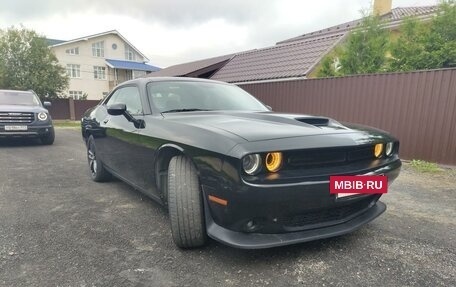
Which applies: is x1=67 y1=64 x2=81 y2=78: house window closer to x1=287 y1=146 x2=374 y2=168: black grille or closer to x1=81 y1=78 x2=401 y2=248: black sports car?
x1=81 y1=78 x2=401 y2=248: black sports car

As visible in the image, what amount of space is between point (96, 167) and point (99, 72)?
3725 cm

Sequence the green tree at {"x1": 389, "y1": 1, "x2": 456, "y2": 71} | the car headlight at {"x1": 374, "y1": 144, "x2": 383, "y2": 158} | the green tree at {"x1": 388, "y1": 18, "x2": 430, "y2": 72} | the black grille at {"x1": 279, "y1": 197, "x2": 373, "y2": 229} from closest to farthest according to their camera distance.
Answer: the black grille at {"x1": 279, "y1": 197, "x2": 373, "y2": 229}
the car headlight at {"x1": 374, "y1": 144, "x2": 383, "y2": 158}
the green tree at {"x1": 389, "y1": 1, "x2": 456, "y2": 71}
the green tree at {"x1": 388, "y1": 18, "x2": 430, "y2": 72}

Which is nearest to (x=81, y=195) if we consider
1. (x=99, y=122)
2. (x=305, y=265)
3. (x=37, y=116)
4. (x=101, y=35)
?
(x=99, y=122)

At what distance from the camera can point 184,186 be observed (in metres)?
2.30

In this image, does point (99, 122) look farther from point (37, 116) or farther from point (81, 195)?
point (37, 116)

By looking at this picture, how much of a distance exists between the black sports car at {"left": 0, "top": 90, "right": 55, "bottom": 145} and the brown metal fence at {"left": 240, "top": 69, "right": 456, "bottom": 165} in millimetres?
6858

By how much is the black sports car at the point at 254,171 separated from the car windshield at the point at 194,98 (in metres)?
0.09

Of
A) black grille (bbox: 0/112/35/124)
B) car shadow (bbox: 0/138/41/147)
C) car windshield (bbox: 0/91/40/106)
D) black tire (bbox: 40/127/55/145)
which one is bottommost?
car shadow (bbox: 0/138/41/147)

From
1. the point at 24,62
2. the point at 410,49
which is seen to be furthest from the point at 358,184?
the point at 24,62

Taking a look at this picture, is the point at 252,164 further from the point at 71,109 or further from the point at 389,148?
the point at 71,109

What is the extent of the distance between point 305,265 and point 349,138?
94 cm

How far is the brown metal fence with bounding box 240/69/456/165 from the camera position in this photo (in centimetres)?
592

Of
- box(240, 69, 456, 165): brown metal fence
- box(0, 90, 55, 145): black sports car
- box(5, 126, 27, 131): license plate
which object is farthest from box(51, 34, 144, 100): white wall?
box(240, 69, 456, 165): brown metal fence

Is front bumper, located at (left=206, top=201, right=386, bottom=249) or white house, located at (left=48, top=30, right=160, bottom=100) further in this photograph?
white house, located at (left=48, top=30, right=160, bottom=100)
